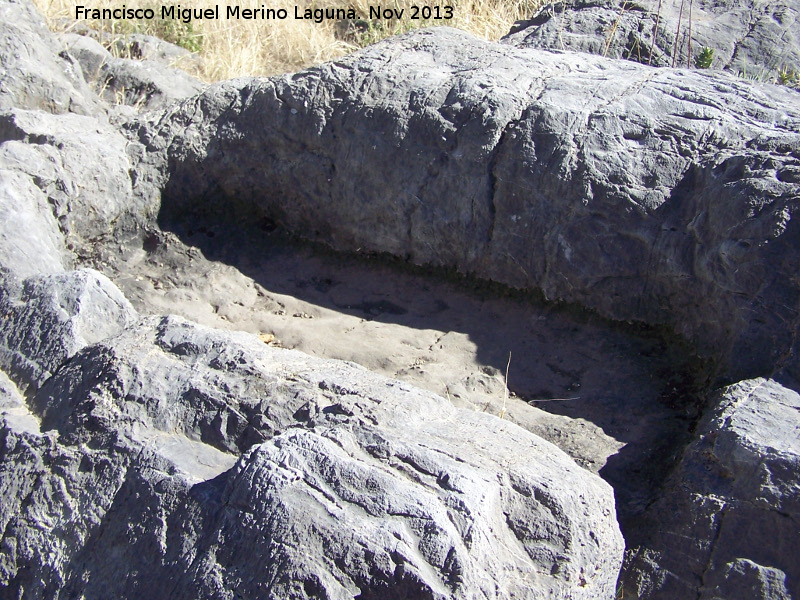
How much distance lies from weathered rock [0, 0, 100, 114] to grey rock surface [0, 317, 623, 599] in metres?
2.40

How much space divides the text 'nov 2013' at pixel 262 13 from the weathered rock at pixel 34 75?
6.96ft

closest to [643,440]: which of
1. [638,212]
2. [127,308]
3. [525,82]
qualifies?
[638,212]

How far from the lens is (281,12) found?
24.0 ft

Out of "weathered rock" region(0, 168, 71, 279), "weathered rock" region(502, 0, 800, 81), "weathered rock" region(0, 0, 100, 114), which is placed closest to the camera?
"weathered rock" region(0, 168, 71, 279)

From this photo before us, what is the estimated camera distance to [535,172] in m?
3.43

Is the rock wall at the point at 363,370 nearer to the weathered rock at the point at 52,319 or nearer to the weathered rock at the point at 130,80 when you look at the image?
the weathered rock at the point at 52,319

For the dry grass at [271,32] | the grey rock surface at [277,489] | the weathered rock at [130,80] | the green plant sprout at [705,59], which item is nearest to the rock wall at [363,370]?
the grey rock surface at [277,489]

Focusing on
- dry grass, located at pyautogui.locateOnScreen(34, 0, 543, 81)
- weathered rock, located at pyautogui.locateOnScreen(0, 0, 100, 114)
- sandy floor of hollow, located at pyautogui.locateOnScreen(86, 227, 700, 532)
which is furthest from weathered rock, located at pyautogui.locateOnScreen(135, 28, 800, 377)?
dry grass, located at pyautogui.locateOnScreen(34, 0, 543, 81)

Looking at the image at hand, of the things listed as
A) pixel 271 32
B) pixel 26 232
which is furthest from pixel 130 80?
pixel 26 232

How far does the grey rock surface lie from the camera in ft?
6.13

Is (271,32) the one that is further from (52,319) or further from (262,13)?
(52,319)

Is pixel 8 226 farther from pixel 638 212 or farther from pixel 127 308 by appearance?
pixel 638 212

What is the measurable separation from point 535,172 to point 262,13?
4.65m

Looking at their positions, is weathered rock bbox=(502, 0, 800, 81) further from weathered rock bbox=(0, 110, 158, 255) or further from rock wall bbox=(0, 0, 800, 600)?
weathered rock bbox=(0, 110, 158, 255)
